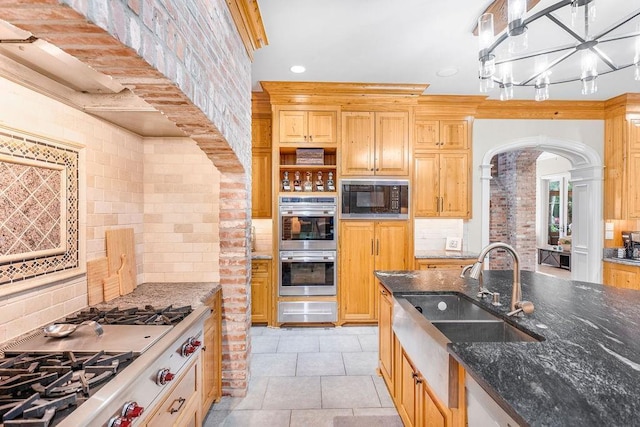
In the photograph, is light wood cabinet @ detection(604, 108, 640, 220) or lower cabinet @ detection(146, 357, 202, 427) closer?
lower cabinet @ detection(146, 357, 202, 427)

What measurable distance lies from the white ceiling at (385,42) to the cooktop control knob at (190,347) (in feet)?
7.75

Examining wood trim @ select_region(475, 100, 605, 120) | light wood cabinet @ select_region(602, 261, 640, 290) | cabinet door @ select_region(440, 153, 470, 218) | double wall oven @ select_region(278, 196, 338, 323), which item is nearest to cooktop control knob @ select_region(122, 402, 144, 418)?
double wall oven @ select_region(278, 196, 338, 323)

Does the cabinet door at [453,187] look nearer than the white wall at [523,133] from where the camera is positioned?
Yes

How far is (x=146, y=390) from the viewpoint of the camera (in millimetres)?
1189

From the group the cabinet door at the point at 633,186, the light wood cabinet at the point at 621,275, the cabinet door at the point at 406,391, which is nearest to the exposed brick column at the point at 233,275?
the cabinet door at the point at 406,391

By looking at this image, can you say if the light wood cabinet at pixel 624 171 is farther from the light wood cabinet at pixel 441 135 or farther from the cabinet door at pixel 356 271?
the cabinet door at pixel 356 271

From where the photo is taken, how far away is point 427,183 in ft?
13.9

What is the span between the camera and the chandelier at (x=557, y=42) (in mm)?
1653

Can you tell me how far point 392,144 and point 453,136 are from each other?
3.04 ft

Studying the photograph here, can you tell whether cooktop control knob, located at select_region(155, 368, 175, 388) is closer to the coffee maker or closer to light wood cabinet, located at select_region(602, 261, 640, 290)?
light wood cabinet, located at select_region(602, 261, 640, 290)

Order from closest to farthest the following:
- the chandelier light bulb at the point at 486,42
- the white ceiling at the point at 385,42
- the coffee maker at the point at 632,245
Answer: the chandelier light bulb at the point at 486,42, the white ceiling at the point at 385,42, the coffee maker at the point at 632,245

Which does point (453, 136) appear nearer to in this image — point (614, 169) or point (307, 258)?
point (614, 169)

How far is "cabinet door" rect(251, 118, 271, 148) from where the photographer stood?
13.9 ft

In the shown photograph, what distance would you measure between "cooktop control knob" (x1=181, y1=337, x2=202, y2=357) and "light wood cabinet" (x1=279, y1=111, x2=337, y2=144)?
280 centimetres
